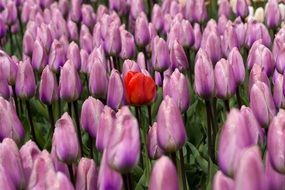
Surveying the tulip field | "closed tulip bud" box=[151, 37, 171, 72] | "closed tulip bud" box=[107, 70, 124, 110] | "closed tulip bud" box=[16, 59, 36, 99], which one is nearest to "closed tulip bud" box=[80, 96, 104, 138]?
the tulip field

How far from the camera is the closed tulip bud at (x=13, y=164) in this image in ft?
6.27

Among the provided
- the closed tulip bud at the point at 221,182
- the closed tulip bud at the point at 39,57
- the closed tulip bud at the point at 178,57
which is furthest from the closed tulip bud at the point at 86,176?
the closed tulip bud at the point at 39,57

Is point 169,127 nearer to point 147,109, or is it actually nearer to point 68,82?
point 68,82

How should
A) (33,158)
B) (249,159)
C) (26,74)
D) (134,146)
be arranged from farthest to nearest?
(26,74) < (33,158) < (134,146) < (249,159)

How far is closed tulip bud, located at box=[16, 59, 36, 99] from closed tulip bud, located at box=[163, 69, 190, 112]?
0.69m

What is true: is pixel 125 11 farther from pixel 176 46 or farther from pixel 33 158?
pixel 33 158

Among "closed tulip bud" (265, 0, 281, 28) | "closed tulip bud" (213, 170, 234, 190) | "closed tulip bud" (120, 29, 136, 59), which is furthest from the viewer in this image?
"closed tulip bud" (265, 0, 281, 28)

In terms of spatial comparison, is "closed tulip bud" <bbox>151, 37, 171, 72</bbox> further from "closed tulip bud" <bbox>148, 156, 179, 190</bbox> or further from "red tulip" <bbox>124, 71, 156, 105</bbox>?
"closed tulip bud" <bbox>148, 156, 179, 190</bbox>

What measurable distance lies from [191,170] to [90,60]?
747mm

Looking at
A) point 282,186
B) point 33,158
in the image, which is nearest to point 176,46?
point 33,158

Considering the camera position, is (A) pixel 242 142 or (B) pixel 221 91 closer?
(A) pixel 242 142

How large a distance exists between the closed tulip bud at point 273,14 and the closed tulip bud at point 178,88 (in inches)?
60.2

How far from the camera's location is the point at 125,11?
5137mm

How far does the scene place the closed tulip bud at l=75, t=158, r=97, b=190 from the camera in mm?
1902
